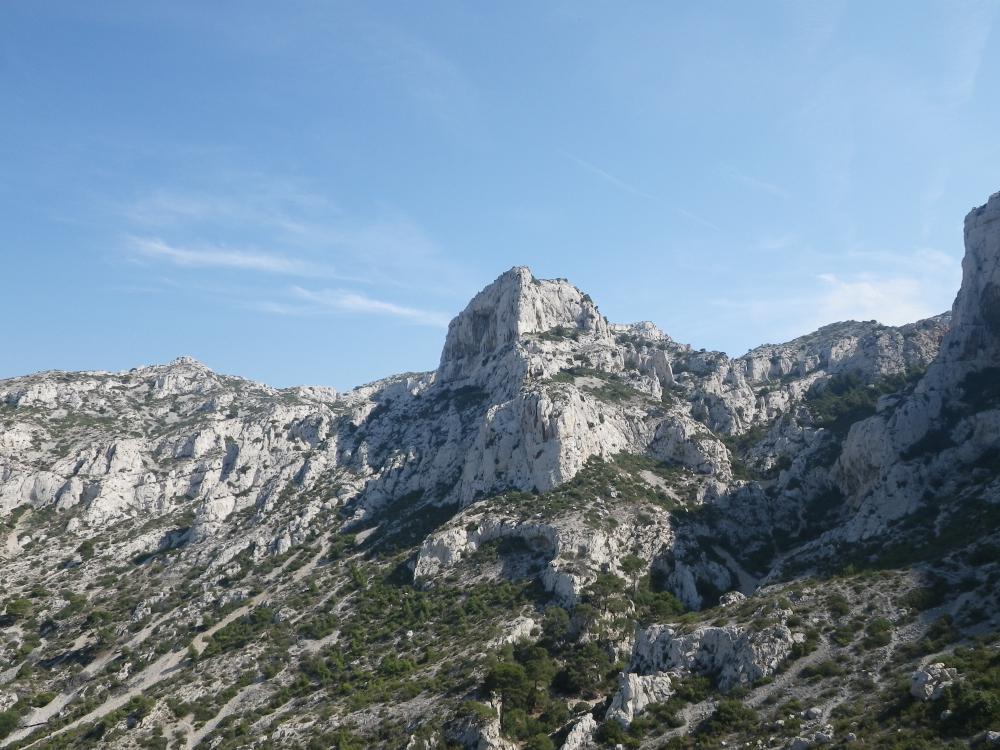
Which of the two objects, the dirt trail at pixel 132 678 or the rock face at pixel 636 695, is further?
the dirt trail at pixel 132 678

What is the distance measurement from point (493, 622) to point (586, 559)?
13.5 meters

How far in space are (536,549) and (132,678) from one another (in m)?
50.5

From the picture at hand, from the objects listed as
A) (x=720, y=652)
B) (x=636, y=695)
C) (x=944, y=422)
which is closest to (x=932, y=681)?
(x=720, y=652)

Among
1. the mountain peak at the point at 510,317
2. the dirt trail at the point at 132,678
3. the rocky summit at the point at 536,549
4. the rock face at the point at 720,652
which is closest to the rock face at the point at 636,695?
the rocky summit at the point at 536,549

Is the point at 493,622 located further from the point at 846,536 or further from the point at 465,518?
the point at 846,536

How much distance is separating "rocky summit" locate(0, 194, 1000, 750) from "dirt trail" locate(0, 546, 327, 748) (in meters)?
0.51

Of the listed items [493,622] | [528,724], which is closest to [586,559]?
[493,622]

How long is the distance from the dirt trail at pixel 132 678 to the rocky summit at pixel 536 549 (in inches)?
19.9

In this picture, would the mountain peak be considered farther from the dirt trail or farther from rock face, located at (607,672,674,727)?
rock face, located at (607,672,674,727)

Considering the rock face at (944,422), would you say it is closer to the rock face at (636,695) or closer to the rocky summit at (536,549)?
the rocky summit at (536,549)

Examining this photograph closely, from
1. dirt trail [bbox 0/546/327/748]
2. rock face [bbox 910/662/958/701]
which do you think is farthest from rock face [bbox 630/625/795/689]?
dirt trail [bbox 0/546/327/748]

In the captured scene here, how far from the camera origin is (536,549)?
84250 millimetres

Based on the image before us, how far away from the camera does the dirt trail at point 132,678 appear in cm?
7262

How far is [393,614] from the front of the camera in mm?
80500
